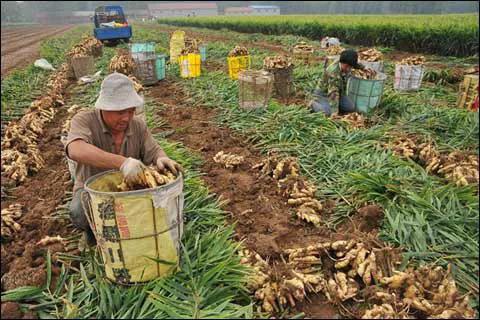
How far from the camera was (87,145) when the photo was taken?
92.3 inches

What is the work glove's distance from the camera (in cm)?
211

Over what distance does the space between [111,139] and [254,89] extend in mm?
3069

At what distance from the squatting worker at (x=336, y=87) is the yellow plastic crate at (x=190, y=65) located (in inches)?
140

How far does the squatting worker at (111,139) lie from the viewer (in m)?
2.31

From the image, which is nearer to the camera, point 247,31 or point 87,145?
point 87,145

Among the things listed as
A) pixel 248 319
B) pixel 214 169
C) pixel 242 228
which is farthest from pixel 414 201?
pixel 214 169

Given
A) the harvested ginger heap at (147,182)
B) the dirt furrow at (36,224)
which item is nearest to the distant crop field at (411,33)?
the dirt furrow at (36,224)

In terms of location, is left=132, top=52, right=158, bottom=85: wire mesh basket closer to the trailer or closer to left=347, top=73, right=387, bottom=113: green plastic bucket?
left=347, top=73, right=387, bottom=113: green plastic bucket

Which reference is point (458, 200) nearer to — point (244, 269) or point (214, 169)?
point (244, 269)

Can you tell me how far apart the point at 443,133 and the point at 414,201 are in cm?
199

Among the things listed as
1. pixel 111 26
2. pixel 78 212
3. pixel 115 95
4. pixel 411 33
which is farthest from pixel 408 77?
pixel 111 26

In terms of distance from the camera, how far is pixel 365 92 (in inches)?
208

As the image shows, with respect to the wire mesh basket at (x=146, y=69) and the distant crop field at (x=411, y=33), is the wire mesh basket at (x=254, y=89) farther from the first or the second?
the distant crop field at (x=411, y=33)

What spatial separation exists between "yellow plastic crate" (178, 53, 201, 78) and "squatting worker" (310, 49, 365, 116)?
3.55 metres
